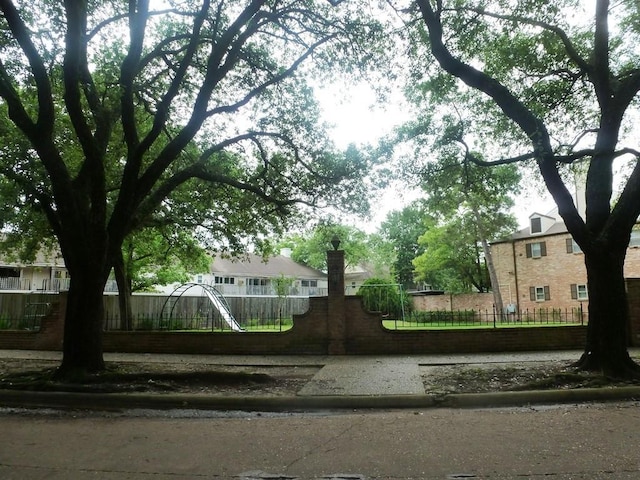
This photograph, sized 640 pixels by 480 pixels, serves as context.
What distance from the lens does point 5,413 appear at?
23.8 feet

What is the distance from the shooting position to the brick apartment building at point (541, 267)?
32.8m

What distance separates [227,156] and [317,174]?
2.82m

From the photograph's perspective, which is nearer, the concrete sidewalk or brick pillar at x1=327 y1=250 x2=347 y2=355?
the concrete sidewalk

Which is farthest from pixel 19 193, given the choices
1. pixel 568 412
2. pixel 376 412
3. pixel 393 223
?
pixel 393 223

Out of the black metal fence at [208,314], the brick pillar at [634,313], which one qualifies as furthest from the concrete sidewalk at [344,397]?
the black metal fence at [208,314]

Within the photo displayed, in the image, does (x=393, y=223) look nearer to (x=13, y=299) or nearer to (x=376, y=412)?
(x=13, y=299)

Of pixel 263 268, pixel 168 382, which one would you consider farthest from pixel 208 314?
pixel 263 268

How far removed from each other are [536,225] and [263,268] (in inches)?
1071

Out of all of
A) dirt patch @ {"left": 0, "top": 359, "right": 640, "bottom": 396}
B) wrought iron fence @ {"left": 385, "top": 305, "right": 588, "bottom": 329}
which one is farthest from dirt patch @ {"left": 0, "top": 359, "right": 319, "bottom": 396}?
wrought iron fence @ {"left": 385, "top": 305, "right": 588, "bottom": 329}

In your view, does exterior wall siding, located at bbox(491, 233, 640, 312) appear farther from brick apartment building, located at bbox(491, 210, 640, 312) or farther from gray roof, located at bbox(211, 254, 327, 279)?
gray roof, located at bbox(211, 254, 327, 279)

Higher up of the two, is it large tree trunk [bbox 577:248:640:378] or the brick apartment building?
the brick apartment building

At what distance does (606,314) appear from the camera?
8758 millimetres

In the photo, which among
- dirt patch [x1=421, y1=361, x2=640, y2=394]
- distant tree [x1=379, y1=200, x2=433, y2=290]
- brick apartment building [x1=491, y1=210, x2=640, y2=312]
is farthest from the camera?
distant tree [x1=379, y1=200, x2=433, y2=290]

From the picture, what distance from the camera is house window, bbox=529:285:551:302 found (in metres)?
34.2
